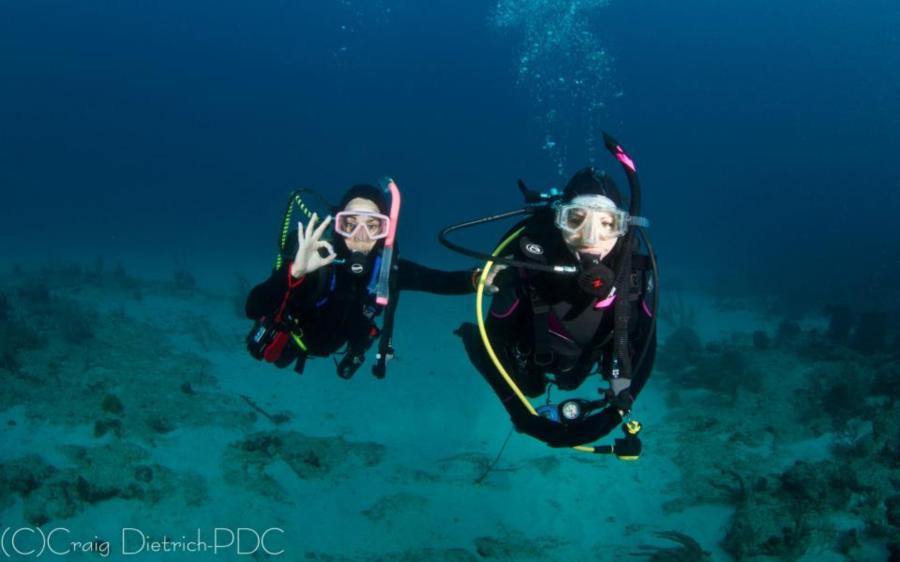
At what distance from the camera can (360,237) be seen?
454cm

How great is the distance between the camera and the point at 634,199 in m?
3.24

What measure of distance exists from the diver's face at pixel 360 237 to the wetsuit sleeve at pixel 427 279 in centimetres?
74

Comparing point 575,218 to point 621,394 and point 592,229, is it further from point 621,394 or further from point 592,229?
point 621,394

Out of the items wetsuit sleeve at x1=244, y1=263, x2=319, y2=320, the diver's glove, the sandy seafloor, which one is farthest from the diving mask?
the sandy seafloor

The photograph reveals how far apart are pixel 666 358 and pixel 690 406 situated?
265cm

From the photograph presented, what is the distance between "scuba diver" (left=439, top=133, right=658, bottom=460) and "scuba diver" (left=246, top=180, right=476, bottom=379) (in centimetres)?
98

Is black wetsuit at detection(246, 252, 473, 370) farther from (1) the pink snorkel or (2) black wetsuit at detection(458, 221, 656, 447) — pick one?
(2) black wetsuit at detection(458, 221, 656, 447)

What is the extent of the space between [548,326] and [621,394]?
29.4 inches

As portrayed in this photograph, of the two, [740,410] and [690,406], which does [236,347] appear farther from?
[740,410]

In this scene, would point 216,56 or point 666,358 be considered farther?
point 216,56

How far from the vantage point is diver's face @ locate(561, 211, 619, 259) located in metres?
3.40

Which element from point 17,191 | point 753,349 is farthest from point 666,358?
point 17,191

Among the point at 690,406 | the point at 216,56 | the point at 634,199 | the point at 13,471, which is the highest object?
the point at 216,56

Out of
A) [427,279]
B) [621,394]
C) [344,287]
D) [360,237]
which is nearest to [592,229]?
[621,394]
